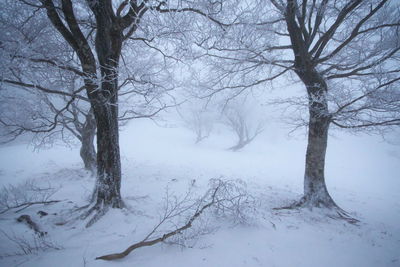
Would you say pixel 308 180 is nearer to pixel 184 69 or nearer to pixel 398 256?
pixel 398 256

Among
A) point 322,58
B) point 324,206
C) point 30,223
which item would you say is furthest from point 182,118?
point 324,206

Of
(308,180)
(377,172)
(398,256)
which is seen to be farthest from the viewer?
(377,172)

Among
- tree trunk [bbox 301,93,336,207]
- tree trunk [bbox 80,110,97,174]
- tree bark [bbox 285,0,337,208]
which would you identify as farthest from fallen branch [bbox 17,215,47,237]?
tree trunk [bbox 301,93,336,207]

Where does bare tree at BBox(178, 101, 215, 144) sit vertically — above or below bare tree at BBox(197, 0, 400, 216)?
above

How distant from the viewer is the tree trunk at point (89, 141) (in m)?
7.24

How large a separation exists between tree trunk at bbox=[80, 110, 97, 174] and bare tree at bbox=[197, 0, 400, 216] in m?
5.56

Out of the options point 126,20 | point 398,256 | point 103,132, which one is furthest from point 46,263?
point 398,256

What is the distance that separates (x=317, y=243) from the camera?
269 centimetres

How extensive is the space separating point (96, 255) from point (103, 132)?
217 centimetres

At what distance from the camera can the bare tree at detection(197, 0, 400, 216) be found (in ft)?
11.8

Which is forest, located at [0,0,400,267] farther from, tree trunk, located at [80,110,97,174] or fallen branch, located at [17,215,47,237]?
tree trunk, located at [80,110,97,174]

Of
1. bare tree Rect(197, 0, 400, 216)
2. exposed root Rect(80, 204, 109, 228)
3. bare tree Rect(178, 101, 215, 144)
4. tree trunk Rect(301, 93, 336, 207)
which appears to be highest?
bare tree Rect(178, 101, 215, 144)

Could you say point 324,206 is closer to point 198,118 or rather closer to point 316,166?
point 316,166

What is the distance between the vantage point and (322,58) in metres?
4.14
